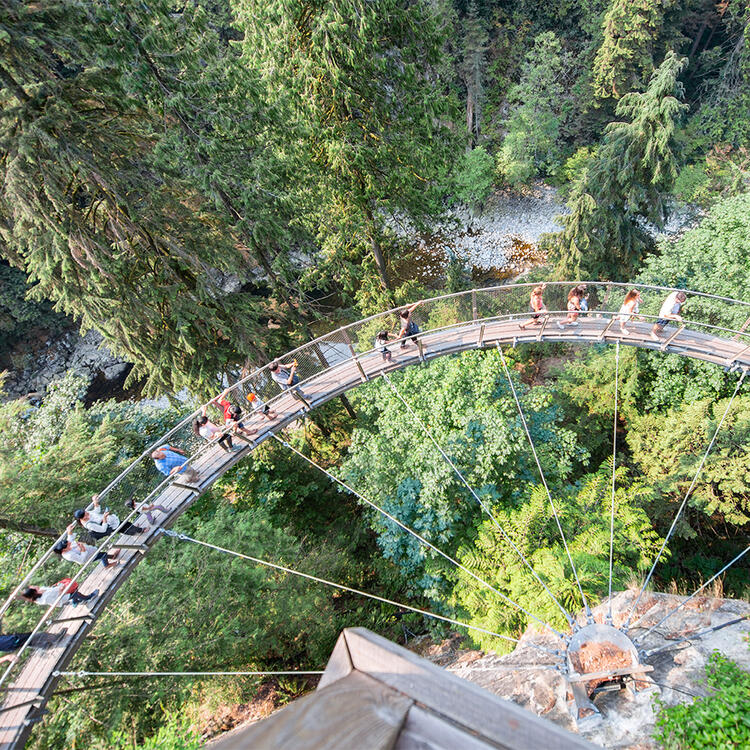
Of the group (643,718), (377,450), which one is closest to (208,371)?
(377,450)

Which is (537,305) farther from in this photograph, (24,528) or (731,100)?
(731,100)

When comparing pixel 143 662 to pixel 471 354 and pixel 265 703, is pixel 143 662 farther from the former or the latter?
pixel 471 354

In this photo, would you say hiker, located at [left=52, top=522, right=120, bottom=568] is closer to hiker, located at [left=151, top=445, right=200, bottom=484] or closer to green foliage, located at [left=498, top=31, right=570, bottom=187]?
hiker, located at [left=151, top=445, right=200, bottom=484]

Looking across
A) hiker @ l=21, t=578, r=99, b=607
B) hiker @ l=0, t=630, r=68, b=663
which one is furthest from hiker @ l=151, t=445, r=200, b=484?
hiker @ l=0, t=630, r=68, b=663

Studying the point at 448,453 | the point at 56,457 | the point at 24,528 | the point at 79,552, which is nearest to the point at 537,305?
the point at 448,453

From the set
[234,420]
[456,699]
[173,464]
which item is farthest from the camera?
[234,420]

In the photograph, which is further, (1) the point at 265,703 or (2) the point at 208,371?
(2) the point at 208,371

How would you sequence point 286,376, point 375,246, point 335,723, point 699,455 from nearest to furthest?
1. point 335,723
2. point 286,376
3. point 699,455
4. point 375,246
